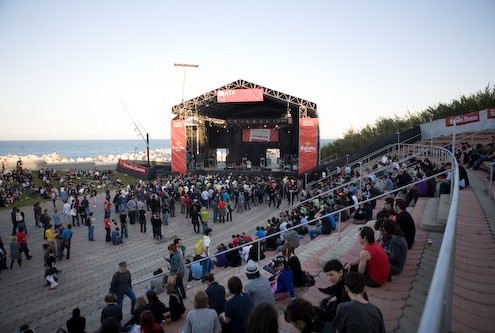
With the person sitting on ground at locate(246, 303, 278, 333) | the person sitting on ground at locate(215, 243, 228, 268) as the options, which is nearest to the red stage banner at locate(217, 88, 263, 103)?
the person sitting on ground at locate(215, 243, 228, 268)

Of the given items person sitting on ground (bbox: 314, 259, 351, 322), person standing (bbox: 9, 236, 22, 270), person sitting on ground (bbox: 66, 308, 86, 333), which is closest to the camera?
person sitting on ground (bbox: 314, 259, 351, 322)

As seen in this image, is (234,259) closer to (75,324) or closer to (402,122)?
(75,324)

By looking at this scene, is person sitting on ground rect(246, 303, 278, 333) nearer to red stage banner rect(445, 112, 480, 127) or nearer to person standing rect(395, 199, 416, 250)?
person standing rect(395, 199, 416, 250)

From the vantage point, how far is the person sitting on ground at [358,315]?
101 inches

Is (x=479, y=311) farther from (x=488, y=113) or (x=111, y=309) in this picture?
(x=488, y=113)

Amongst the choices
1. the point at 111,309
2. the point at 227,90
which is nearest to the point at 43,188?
the point at 227,90

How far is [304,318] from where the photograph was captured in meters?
2.63

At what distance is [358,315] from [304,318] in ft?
1.50

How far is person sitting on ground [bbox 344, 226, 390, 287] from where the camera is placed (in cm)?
415

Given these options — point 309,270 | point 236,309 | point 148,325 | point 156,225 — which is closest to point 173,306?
point 148,325

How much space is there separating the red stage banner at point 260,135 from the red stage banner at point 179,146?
373 inches

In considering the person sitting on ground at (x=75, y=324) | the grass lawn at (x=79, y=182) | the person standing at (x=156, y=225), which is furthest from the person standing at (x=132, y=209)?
the person sitting on ground at (x=75, y=324)

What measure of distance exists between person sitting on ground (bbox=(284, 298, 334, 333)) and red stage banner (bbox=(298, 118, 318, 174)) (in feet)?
77.7

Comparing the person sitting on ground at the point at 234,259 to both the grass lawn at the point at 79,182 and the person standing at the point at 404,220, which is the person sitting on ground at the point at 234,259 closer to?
the person standing at the point at 404,220
